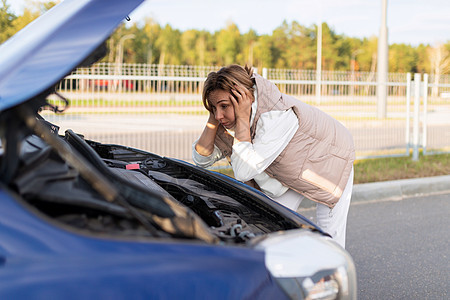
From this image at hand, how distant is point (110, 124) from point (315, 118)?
5.46 meters

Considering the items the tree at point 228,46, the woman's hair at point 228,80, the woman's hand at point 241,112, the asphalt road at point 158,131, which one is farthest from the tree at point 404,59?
the woman's hand at point 241,112

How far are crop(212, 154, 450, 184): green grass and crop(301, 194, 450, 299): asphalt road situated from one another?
2.59 ft

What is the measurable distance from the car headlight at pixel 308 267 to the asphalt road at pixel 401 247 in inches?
77.3

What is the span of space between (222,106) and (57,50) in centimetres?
142

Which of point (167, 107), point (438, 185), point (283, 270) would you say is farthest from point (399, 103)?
point (283, 270)

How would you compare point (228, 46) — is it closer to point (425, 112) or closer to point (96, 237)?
point (425, 112)

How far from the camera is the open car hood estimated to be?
127 centimetres

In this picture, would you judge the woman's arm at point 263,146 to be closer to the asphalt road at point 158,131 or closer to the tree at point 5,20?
the asphalt road at point 158,131

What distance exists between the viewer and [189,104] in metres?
7.95

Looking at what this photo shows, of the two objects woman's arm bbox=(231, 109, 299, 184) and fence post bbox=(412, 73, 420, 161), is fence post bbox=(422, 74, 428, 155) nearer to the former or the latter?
fence post bbox=(412, 73, 420, 161)

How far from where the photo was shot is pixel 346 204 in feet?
9.52

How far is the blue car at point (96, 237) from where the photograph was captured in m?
1.19

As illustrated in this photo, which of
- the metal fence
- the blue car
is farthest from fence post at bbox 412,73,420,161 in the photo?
the blue car

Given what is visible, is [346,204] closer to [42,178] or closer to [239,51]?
[42,178]
